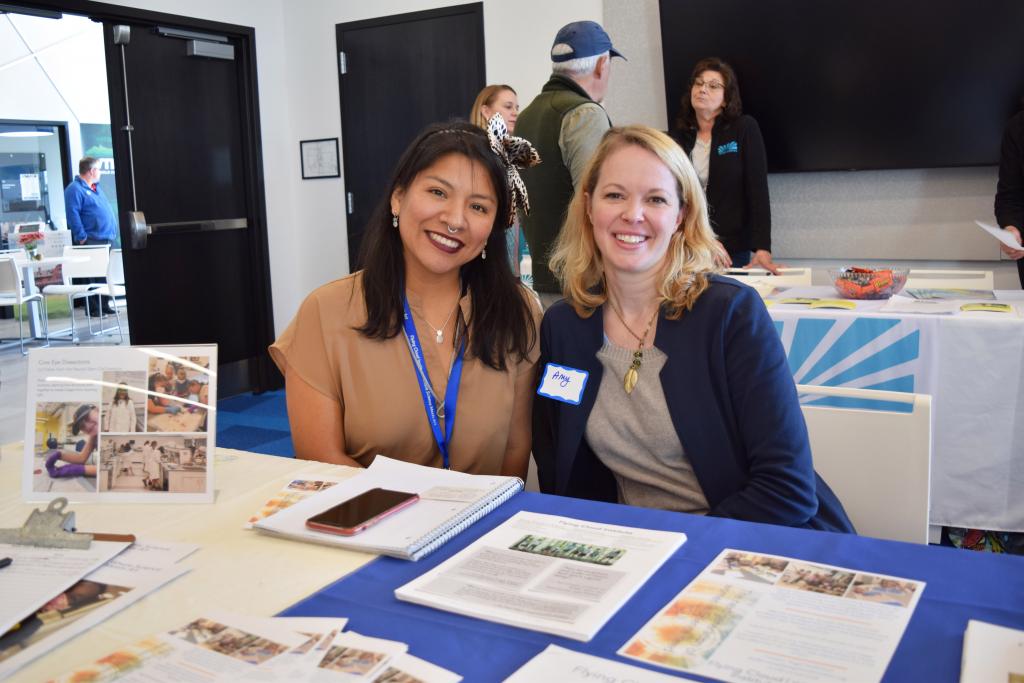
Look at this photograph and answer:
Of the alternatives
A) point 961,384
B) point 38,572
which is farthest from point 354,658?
point 961,384

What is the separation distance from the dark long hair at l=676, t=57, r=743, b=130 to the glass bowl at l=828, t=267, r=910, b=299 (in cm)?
150

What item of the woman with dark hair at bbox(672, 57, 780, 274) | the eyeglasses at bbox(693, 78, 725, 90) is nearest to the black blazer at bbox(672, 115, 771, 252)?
the woman with dark hair at bbox(672, 57, 780, 274)

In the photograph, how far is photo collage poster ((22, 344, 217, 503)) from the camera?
1497 millimetres

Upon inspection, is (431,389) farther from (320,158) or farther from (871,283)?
(320,158)

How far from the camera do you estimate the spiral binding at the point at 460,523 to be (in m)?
1.22

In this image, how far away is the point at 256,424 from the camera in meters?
5.07

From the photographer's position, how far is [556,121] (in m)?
3.15

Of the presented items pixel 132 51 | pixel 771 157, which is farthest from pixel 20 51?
pixel 771 157

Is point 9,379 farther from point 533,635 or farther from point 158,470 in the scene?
point 533,635

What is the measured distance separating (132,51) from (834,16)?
12.6ft

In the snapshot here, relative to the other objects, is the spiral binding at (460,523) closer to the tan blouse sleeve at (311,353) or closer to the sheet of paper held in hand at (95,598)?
the sheet of paper held in hand at (95,598)

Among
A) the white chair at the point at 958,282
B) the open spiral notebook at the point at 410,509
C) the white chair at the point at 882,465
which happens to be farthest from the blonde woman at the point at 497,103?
the open spiral notebook at the point at 410,509

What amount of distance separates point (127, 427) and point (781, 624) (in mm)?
1105

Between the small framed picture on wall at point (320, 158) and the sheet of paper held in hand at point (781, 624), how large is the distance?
A: 523cm
